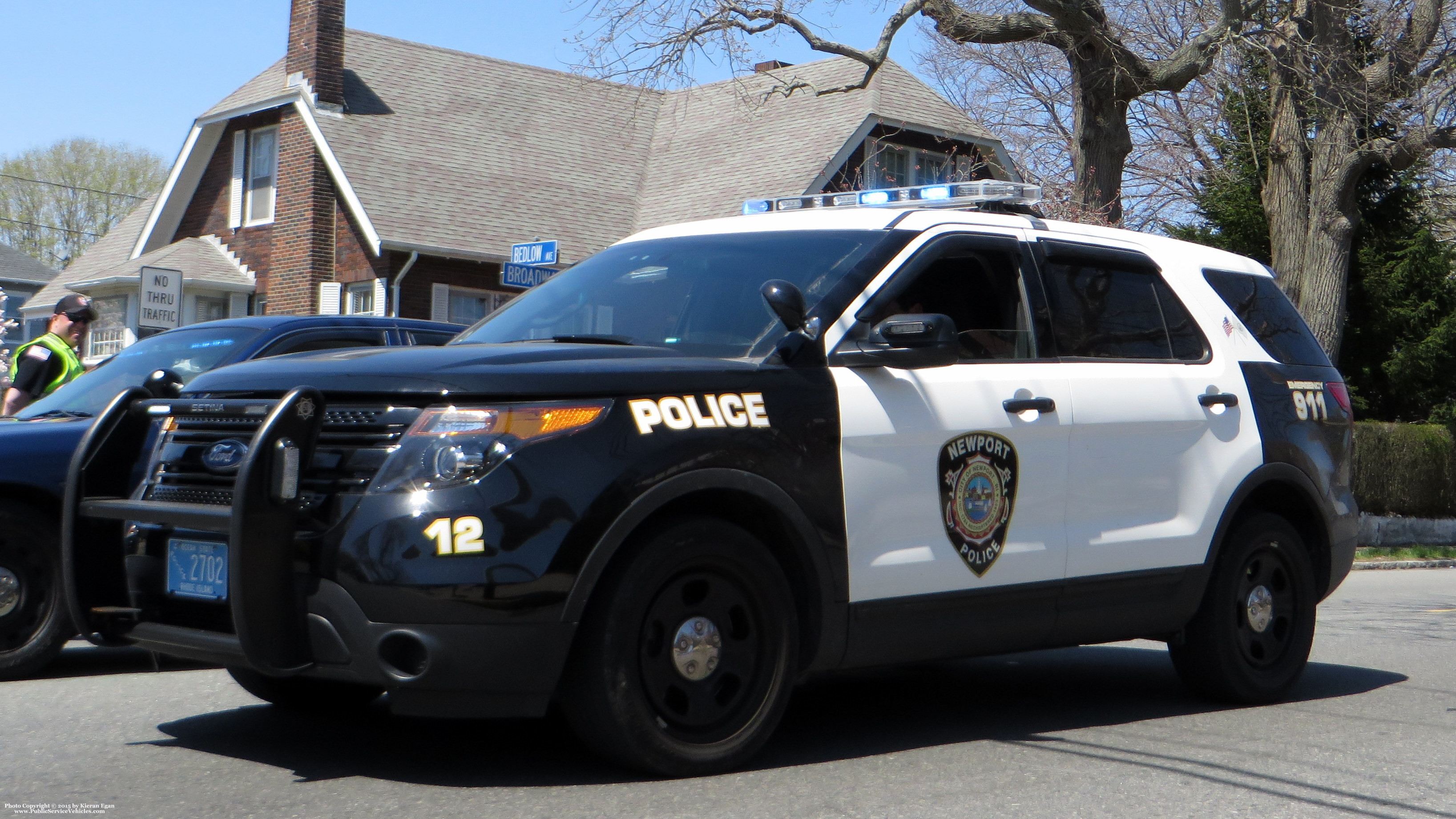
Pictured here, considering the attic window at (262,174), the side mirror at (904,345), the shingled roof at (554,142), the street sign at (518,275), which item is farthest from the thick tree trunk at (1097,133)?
the attic window at (262,174)

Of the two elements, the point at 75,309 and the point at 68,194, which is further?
the point at 68,194

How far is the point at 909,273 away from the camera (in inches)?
225

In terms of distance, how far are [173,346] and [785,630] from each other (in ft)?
15.1

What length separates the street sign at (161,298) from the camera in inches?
597

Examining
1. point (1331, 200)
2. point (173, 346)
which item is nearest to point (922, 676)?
point (173, 346)

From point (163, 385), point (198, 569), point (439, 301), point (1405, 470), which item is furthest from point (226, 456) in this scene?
point (439, 301)

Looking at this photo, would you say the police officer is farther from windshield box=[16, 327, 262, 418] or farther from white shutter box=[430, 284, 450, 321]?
white shutter box=[430, 284, 450, 321]

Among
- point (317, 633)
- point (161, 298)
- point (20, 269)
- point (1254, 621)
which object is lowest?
point (1254, 621)

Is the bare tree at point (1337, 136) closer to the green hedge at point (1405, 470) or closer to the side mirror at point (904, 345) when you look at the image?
the green hedge at point (1405, 470)

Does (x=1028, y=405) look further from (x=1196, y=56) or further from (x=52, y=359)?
(x=1196, y=56)

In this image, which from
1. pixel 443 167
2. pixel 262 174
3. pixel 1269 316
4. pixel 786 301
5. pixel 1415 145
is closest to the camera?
pixel 786 301

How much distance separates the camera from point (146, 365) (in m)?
8.15

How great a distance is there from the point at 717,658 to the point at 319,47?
23.8 meters

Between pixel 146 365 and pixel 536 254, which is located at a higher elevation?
pixel 536 254
